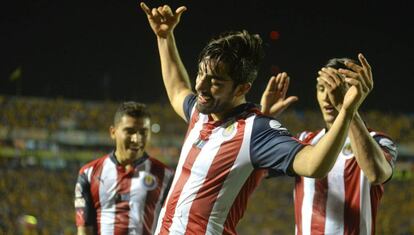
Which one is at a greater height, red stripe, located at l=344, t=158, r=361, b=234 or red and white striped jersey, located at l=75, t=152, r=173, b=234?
red stripe, located at l=344, t=158, r=361, b=234

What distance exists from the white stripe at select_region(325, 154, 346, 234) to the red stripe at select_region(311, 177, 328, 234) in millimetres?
19

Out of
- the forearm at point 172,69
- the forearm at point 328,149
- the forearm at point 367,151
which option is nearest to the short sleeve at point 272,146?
the forearm at point 328,149

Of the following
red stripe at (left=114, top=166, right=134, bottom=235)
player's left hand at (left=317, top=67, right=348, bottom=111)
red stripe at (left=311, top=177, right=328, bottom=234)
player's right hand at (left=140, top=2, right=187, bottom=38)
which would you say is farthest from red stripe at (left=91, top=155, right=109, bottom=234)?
player's left hand at (left=317, top=67, right=348, bottom=111)

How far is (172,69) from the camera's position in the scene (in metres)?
3.24

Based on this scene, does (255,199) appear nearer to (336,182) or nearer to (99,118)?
(99,118)

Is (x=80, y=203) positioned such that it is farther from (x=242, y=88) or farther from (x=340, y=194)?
(x=242, y=88)

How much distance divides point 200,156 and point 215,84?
30 cm

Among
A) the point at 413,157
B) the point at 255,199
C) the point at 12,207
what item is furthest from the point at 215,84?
the point at 413,157

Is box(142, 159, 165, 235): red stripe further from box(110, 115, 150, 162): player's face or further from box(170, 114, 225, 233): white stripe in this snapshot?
box(170, 114, 225, 233): white stripe

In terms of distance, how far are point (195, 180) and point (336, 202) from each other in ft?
3.42

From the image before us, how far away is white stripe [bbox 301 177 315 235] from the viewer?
129 inches

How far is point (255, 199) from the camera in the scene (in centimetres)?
2480

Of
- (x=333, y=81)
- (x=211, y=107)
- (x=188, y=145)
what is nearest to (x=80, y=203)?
(x=188, y=145)

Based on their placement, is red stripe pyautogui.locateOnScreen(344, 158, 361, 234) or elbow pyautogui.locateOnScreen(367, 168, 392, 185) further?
red stripe pyautogui.locateOnScreen(344, 158, 361, 234)
